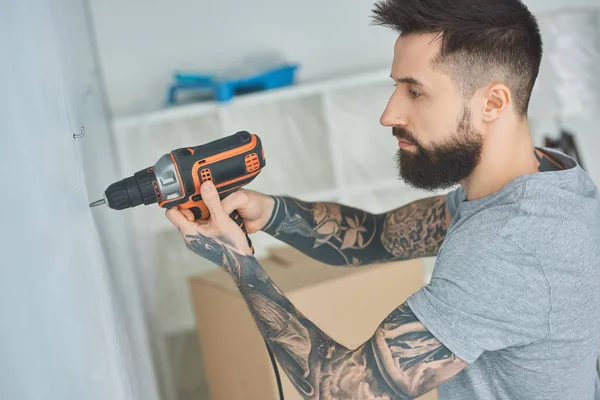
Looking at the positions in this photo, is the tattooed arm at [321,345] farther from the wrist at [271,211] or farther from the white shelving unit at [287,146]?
the white shelving unit at [287,146]

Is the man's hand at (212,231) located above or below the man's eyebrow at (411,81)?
below

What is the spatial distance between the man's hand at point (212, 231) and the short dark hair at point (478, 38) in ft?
1.32

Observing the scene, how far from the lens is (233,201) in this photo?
1162 millimetres

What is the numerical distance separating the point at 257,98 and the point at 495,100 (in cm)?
139

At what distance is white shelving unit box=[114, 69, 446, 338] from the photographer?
2.43 meters

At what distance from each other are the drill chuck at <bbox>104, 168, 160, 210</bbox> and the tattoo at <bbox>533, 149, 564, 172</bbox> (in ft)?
2.03

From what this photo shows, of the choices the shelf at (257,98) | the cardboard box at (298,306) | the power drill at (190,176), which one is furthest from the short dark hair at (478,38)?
the shelf at (257,98)

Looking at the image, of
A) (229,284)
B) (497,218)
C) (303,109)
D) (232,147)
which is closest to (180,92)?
(303,109)

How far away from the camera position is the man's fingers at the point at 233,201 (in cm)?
115

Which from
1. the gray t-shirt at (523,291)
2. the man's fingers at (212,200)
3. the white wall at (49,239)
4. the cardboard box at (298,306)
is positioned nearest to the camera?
the white wall at (49,239)

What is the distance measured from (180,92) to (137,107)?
0.18m

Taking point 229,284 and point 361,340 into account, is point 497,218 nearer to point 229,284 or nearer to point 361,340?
point 361,340

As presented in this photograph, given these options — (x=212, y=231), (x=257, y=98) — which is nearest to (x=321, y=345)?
(x=212, y=231)

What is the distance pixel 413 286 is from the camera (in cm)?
203
